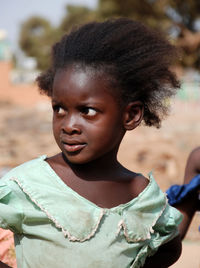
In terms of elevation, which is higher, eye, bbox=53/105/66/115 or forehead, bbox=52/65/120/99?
forehead, bbox=52/65/120/99

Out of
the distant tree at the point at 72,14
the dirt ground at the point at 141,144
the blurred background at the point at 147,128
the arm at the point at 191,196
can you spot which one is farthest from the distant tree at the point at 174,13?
the arm at the point at 191,196

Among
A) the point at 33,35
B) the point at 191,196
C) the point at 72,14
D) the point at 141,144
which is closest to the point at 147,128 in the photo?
the point at 141,144

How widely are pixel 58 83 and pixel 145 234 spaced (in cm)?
67

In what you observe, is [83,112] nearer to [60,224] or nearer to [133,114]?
[133,114]

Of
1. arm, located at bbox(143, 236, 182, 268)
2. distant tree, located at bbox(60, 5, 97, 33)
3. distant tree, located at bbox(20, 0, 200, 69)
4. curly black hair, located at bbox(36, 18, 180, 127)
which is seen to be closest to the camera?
curly black hair, located at bbox(36, 18, 180, 127)

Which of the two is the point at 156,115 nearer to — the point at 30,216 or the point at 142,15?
the point at 30,216

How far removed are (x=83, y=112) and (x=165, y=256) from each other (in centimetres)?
77

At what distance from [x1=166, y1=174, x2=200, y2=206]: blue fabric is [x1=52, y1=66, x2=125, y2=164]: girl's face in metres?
1.27

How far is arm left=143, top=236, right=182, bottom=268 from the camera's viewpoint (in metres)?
1.91

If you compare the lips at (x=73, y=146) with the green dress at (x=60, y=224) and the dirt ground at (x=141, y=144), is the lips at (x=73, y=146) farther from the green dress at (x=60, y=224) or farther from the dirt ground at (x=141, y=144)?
the dirt ground at (x=141, y=144)

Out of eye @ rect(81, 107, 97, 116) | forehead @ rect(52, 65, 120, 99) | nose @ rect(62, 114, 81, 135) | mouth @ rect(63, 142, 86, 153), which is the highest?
forehead @ rect(52, 65, 120, 99)

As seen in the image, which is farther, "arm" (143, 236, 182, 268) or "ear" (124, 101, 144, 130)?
"arm" (143, 236, 182, 268)

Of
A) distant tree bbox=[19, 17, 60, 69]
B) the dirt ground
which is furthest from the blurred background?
distant tree bbox=[19, 17, 60, 69]

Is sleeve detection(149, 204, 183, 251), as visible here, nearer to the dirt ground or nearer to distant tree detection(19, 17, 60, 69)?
the dirt ground
